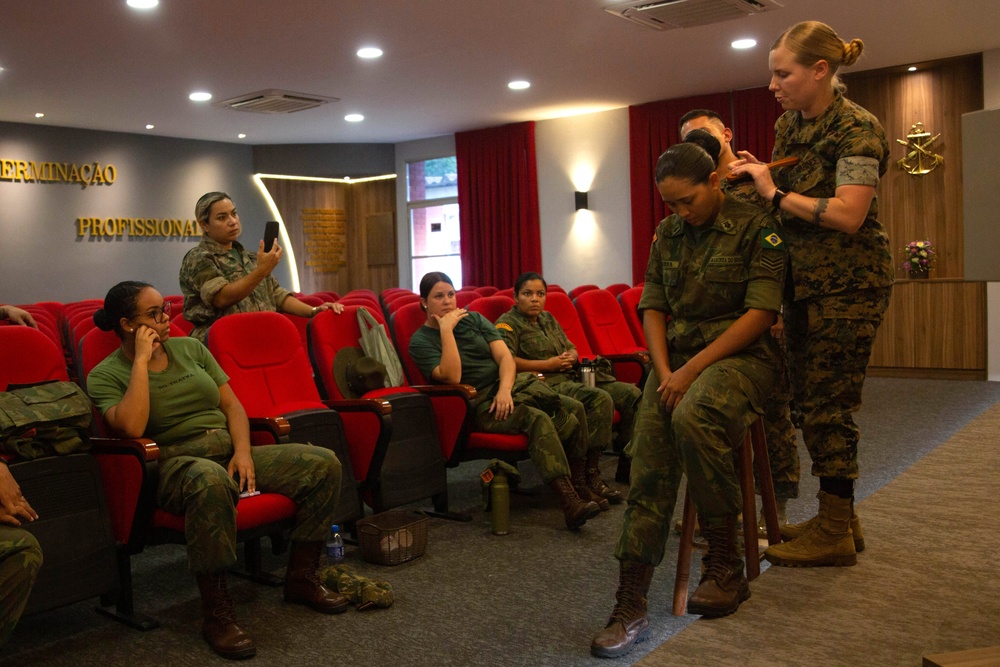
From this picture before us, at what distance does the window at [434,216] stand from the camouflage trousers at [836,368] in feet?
34.7

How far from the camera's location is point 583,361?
4.59 meters

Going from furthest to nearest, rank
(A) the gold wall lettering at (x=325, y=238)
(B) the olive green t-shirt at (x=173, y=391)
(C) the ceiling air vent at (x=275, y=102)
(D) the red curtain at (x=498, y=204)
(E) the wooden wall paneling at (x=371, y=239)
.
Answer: (E) the wooden wall paneling at (x=371, y=239) → (A) the gold wall lettering at (x=325, y=238) → (D) the red curtain at (x=498, y=204) → (C) the ceiling air vent at (x=275, y=102) → (B) the olive green t-shirt at (x=173, y=391)

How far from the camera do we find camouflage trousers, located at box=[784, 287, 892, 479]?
237 cm

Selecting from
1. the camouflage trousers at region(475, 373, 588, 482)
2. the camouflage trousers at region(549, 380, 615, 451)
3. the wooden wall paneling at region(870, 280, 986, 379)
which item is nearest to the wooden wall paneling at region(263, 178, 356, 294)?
the wooden wall paneling at region(870, 280, 986, 379)

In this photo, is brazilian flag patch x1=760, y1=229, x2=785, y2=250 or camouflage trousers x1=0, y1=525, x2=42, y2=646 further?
brazilian flag patch x1=760, y1=229, x2=785, y2=250

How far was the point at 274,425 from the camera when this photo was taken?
3172mm

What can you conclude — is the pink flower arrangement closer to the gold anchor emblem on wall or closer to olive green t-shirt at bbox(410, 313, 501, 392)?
the gold anchor emblem on wall

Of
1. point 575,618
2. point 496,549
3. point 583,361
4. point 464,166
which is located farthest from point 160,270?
point 575,618

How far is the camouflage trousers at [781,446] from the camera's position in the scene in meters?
2.95

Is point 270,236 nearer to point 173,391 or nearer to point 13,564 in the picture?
point 173,391

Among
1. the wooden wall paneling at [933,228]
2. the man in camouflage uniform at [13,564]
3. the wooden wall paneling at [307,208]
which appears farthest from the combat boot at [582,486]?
the wooden wall paneling at [307,208]

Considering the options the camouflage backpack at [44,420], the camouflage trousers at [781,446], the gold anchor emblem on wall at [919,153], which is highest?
the gold anchor emblem on wall at [919,153]

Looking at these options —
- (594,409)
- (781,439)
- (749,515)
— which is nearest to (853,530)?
(749,515)

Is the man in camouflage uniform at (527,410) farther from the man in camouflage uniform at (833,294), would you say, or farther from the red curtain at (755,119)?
the red curtain at (755,119)
